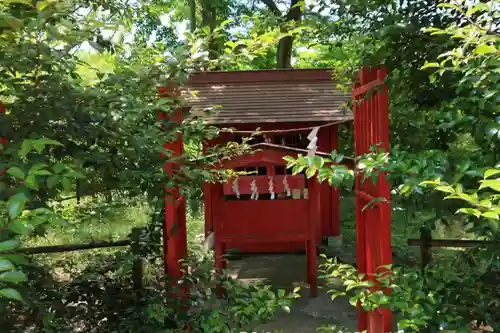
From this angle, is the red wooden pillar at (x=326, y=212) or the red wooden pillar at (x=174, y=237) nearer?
A: the red wooden pillar at (x=174, y=237)

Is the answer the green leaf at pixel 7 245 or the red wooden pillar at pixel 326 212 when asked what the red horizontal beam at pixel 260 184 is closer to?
the red wooden pillar at pixel 326 212

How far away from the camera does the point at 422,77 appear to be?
6.73 feet

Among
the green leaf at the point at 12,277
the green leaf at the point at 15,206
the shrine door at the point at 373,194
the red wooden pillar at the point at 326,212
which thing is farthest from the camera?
the red wooden pillar at the point at 326,212

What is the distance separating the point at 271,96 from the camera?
5930mm

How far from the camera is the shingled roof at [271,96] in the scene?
5434 mm

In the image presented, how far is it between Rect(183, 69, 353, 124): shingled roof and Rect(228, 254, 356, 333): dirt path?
203cm

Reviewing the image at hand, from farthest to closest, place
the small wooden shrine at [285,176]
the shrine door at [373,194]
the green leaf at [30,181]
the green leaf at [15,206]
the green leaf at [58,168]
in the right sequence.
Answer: the small wooden shrine at [285,176] < the shrine door at [373,194] < the green leaf at [58,168] < the green leaf at [30,181] < the green leaf at [15,206]

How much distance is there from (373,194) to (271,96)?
345cm

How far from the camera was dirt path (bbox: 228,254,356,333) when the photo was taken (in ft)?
13.4

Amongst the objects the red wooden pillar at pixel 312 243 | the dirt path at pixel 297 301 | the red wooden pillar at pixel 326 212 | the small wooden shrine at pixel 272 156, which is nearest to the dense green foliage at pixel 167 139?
the dirt path at pixel 297 301

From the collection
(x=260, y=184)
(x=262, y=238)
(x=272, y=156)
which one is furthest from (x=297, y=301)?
(x=272, y=156)

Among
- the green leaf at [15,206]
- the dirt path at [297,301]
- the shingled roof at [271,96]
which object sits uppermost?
the shingled roof at [271,96]

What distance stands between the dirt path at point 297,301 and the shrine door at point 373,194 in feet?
2.03

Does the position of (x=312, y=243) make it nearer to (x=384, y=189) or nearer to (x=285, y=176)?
(x=285, y=176)
